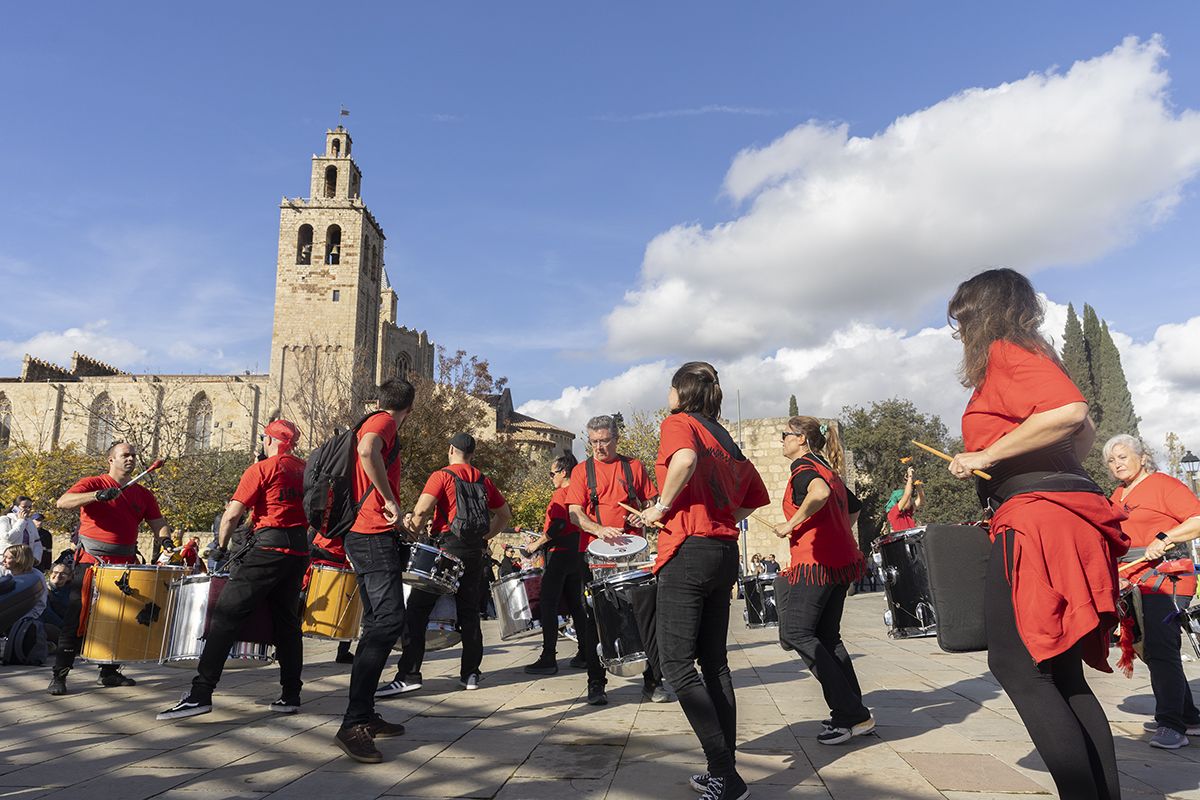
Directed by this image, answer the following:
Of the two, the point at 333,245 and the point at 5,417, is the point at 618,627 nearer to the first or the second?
the point at 333,245

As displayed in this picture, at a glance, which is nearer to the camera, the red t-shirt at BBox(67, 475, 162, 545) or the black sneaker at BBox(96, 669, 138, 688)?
the red t-shirt at BBox(67, 475, 162, 545)

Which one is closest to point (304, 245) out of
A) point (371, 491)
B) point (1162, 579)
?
point (371, 491)

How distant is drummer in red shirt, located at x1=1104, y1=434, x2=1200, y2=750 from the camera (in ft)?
12.8

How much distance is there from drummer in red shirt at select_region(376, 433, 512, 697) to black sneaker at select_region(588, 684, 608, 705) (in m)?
1.17

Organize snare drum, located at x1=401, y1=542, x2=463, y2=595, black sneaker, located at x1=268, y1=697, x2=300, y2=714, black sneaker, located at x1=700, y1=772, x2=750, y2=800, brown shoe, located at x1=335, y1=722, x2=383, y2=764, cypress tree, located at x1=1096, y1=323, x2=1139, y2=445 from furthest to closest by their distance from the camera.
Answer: cypress tree, located at x1=1096, y1=323, x2=1139, y2=445 → black sneaker, located at x1=268, y1=697, x2=300, y2=714 → snare drum, located at x1=401, y1=542, x2=463, y2=595 → brown shoe, located at x1=335, y1=722, x2=383, y2=764 → black sneaker, located at x1=700, y1=772, x2=750, y2=800

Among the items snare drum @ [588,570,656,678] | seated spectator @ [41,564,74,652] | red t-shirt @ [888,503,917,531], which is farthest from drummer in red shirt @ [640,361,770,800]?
seated spectator @ [41,564,74,652]

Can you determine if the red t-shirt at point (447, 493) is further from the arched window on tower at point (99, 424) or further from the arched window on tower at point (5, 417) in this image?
the arched window on tower at point (5, 417)

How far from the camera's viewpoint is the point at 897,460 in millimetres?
42406

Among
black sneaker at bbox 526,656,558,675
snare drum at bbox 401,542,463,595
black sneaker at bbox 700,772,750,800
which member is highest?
snare drum at bbox 401,542,463,595

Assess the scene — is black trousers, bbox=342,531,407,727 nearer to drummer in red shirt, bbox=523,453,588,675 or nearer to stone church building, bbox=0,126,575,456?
drummer in red shirt, bbox=523,453,588,675

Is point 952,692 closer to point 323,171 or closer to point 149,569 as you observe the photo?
point 149,569

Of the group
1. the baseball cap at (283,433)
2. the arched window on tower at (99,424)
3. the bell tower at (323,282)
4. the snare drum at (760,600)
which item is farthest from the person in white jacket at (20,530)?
the arched window on tower at (99,424)

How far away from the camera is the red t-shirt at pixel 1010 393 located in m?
2.31

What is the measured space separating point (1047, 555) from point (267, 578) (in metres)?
4.09
